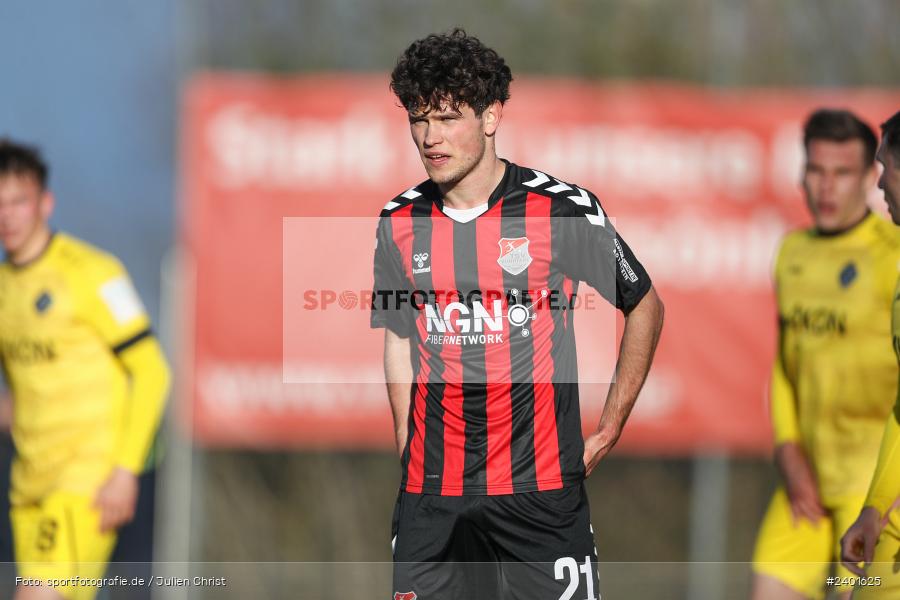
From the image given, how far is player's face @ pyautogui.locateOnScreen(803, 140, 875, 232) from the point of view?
5.17 m

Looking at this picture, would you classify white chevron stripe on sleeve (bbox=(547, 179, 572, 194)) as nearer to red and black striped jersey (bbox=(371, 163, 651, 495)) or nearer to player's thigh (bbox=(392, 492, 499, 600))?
red and black striped jersey (bbox=(371, 163, 651, 495))

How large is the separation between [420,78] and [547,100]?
12.7 ft

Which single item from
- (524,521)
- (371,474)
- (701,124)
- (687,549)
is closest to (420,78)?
(524,521)

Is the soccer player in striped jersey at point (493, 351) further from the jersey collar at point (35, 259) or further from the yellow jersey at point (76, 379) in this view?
the jersey collar at point (35, 259)

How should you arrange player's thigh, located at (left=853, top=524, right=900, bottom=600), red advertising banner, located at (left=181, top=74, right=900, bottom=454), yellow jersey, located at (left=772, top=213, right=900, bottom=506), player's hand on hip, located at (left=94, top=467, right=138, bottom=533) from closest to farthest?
player's thigh, located at (left=853, top=524, right=900, bottom=600)
yellow jersey, located at (left=772, top=213, right=900, bottom=506)
player's hand on hip, located at (left=94, top=467, right=138, bottom=533)
red advertising banner, located at (left=181, top=74, right=900, bottom=454)

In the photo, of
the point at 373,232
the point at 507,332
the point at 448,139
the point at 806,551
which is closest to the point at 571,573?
the point at 507,332

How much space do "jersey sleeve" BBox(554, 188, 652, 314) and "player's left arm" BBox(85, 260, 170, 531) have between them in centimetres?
252

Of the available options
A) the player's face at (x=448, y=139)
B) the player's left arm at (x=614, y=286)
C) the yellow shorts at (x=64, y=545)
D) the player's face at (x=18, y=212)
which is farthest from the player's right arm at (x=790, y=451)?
the player's face at (x=18, y=212)

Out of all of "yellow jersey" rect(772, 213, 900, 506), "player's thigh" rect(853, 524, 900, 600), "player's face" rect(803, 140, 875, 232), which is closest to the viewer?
"player's thigh" rect(853, 524, 900, 600)

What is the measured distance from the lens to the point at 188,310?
7.10 metres

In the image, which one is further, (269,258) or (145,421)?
(269,258)

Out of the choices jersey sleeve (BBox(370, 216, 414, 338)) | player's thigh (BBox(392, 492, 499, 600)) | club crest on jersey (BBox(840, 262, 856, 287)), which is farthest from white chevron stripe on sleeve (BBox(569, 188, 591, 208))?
club crest on jersey (BBox(840, 262, 856, 287))

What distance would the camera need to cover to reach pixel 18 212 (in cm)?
567

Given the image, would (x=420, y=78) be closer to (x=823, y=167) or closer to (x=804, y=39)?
(x=823, y=167)
